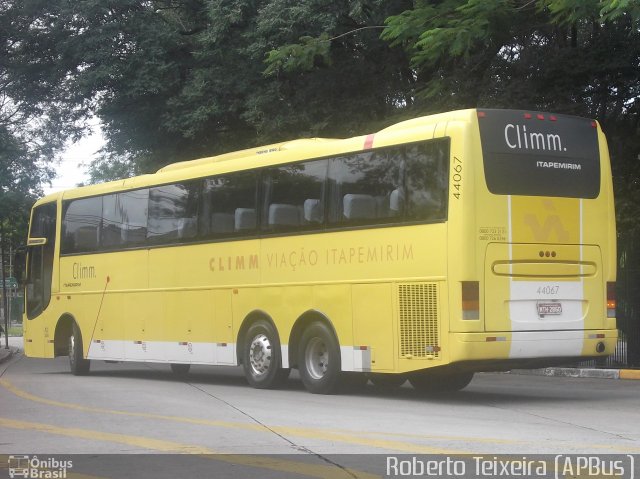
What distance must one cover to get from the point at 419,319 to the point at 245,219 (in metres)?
4.43

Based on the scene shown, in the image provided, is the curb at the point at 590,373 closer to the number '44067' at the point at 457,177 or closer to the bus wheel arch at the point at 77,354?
the number '44067' at the point at 457,177

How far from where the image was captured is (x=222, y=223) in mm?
19172

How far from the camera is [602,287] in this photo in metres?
15.8

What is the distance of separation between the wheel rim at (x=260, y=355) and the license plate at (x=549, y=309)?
461cm

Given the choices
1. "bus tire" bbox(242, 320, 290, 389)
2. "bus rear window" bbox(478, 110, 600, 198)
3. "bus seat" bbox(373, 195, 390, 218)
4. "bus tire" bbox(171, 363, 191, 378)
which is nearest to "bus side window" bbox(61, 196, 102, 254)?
"bus tire" bbox(171, 363, 191, 378)

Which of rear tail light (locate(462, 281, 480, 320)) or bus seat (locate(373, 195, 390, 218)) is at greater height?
bus seat (locate(373, 195, 390, 218))

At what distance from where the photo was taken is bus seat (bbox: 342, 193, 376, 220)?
1597cm

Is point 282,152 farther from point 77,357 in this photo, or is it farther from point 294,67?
point 77,357

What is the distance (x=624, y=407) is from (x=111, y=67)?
15554mm

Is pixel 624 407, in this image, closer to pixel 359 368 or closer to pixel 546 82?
pixel 359 368

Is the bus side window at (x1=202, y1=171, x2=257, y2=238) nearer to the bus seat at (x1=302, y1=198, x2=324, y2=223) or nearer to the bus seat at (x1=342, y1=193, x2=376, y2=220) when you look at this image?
the bus seat at (x1=302, y1=198, x2=324, y2=223)

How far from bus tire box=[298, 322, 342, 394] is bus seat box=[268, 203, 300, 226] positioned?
1.56 metres

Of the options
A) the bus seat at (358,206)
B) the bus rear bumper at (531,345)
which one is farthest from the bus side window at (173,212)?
the bus rear bumper at (531,345)

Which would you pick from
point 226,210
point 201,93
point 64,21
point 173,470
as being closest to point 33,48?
point 64,21
